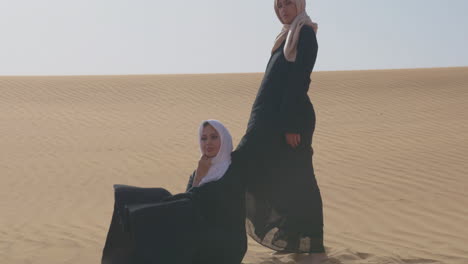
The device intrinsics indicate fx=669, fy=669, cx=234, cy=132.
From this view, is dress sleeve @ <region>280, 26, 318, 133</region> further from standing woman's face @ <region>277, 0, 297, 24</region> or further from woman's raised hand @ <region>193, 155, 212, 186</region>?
woman's raised hand @ <region>193, 155, 212, 186</region>

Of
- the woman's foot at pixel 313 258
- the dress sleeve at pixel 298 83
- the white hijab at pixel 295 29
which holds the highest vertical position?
the white hijab at pixel 295 29

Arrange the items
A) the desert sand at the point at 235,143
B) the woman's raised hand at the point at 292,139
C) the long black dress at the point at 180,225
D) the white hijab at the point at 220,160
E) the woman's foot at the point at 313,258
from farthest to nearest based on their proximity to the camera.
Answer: the desert sand at the point at 235,143 → the woman's foot at the point at 313,258 → the woman's raised hand at the point at 292,139 → the white hijab at the point at 220,160 → the long black dress at the point at 180,225

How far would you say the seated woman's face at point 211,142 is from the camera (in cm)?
425

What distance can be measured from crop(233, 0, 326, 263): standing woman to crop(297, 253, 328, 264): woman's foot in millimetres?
26

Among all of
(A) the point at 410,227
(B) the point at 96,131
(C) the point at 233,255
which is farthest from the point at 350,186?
(B) the point at 96,131

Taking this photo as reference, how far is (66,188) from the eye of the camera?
9742mm

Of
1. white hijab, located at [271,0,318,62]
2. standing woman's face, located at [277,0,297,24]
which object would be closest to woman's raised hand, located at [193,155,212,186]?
white hijab, located at [271,0,318,62]

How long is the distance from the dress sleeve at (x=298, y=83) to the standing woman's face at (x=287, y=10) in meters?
0.13

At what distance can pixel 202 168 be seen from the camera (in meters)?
4.29

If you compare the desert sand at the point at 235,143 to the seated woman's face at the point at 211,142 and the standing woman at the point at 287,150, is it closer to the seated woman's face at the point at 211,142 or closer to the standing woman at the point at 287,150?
the standing woman at the point at 287,150

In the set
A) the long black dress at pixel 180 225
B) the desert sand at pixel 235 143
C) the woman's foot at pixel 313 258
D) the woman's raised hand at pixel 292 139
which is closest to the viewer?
the long black dress at pixel 180 225

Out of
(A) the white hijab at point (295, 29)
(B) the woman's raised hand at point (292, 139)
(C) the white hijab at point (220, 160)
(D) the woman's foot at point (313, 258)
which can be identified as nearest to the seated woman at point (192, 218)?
(C) the white hijab at point (220, 160)

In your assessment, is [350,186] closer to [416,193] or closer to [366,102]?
[416,193]

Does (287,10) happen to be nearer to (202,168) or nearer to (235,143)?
(202,168)
